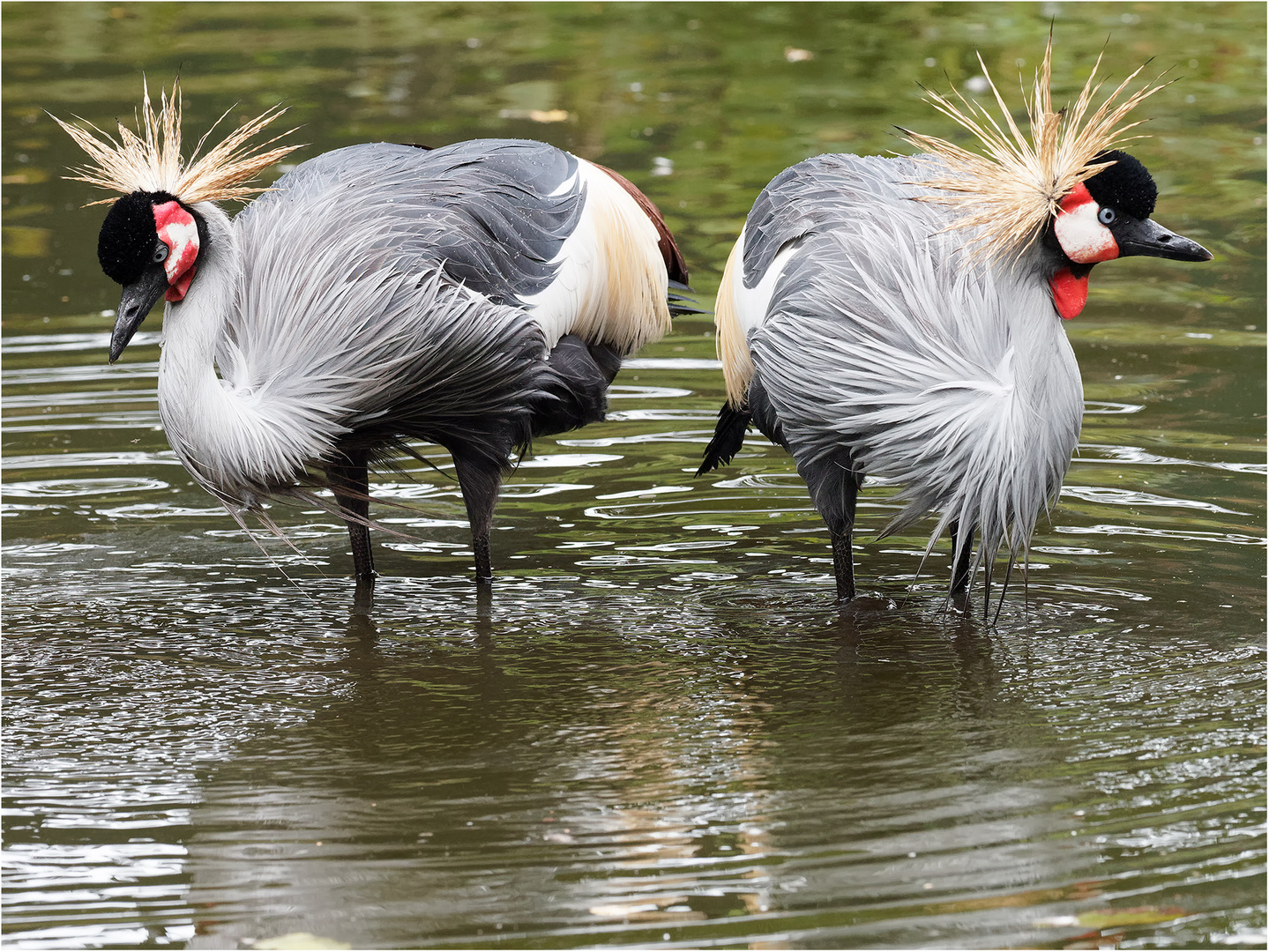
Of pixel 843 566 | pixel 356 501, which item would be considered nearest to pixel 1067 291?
pixel 843 566

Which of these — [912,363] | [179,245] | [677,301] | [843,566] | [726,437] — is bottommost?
[843,566]

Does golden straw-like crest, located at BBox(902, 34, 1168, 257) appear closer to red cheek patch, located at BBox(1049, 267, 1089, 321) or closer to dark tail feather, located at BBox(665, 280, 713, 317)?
red cheek patch, located at BBox(1049, 267, 1089, 321)

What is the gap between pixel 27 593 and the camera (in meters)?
5.46

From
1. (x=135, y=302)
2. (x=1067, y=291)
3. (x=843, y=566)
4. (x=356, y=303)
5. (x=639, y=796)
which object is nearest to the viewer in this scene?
(x=639, y=796)

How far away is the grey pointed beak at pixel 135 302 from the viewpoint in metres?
4.69

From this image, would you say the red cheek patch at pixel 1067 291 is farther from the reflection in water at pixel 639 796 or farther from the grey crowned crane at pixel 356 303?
the grey crowned crane at pixel 356 303

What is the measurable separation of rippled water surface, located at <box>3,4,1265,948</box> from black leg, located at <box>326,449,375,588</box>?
0.42 ft

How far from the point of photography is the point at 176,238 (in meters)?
4.72

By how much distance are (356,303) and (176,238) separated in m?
0.51

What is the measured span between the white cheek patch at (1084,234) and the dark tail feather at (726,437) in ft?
4.94

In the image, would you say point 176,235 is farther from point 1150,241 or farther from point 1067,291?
point 1150,241

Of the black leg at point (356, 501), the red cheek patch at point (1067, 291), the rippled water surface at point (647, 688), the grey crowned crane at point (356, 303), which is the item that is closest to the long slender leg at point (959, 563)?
the rippled water surface at point (647, 688)

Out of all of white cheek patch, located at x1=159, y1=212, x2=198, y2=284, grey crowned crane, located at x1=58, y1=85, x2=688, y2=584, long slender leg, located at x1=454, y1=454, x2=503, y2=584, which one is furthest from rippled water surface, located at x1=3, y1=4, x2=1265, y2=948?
white cheek patch, located at x1=159, y1=212, x2=198, y2=284

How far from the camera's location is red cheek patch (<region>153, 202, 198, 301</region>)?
4.71m
